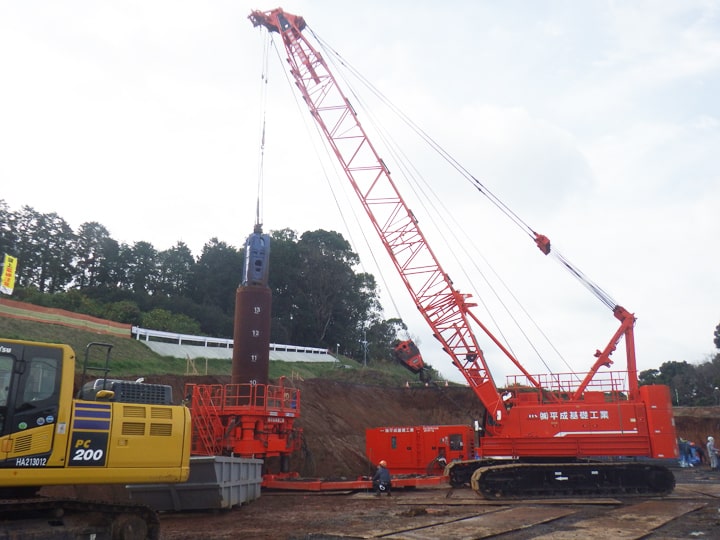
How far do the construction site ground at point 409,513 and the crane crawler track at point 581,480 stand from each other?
72cm

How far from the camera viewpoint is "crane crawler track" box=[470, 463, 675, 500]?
19672 mm

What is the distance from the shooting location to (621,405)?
20.3 meters

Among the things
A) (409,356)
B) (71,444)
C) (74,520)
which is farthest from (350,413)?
(71,444)

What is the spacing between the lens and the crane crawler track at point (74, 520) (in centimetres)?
848

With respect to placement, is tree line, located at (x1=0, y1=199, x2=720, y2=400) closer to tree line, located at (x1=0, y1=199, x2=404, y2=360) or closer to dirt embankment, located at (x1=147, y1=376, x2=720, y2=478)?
tree line, located at (x1=0, y1=199, x2=404, y2=360)

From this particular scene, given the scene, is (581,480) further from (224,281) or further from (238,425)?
(224,281)

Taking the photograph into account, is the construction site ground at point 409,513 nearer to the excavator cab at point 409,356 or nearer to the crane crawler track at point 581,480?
the crane crawler track at point 581,480

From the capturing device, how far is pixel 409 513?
14820 millimetres

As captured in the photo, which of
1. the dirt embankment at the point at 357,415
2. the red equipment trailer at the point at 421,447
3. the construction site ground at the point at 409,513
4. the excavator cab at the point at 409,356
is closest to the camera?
the construction site ground at the point at 409,513

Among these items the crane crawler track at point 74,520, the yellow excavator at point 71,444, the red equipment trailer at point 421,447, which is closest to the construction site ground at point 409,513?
the red equipment trailer at point 421,447

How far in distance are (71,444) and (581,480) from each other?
16.5 metres

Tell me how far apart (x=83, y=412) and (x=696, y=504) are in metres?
16.0

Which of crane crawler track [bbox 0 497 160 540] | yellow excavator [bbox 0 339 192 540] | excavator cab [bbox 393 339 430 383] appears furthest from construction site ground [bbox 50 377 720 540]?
excavator cab [bbox 393 339 430 383]

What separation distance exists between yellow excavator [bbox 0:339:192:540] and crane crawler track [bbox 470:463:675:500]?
12.6 m
